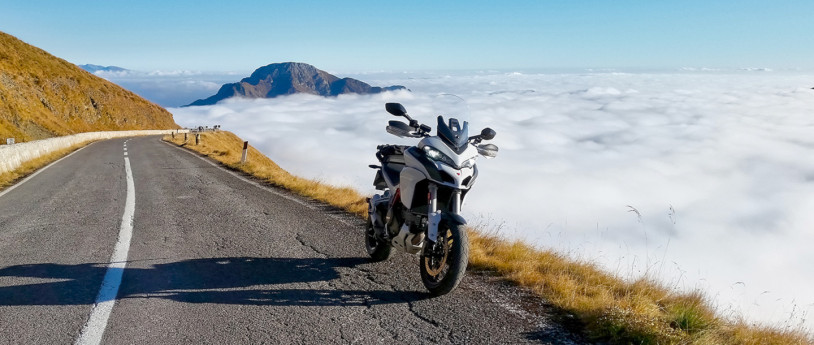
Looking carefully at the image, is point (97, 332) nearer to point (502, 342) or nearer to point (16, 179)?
point (502, 342)

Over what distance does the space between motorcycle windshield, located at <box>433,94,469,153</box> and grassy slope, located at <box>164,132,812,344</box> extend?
1643mm

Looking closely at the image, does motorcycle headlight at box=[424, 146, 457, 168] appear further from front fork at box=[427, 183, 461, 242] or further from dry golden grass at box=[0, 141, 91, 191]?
dry golden grass at box=[0, 141, 91, 191]

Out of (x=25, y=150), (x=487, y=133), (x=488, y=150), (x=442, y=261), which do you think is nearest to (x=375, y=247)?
(x=442, y=261)

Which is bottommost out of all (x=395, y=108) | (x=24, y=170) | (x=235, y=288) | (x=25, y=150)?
(x=24, y=170)

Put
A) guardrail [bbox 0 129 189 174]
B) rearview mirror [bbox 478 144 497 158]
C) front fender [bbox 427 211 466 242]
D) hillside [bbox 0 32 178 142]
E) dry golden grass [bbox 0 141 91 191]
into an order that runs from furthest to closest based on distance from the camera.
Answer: hillside [bbox 0 32 178 142] → guardrail [bbox 0 129 189 174] → dry golden grass [bbox 0 141 91 191] → rearview mirror [bbox 478 144 497 158] → front fender [bbox 427 211 466 242]

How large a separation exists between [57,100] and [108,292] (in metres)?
96.9

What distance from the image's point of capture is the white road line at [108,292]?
3396mm

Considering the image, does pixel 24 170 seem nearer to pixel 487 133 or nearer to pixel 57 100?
pixel 487 133

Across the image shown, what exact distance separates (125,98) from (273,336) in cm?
11991

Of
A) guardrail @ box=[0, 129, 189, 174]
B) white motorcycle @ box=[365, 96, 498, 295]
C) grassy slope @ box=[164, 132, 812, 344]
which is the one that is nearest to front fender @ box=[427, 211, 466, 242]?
white motorcycle @ box=[365, 96, 498, 295]

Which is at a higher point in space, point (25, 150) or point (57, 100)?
point (57, 100)

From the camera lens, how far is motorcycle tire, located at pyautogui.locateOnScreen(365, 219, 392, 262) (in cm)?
535

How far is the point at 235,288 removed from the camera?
450 centimetres

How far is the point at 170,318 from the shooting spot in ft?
12.3
